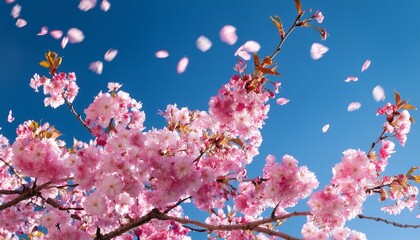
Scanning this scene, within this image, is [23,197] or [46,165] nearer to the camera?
[46,165]

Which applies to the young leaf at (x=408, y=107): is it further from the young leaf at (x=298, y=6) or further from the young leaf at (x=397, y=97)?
the young leaf at (x=298, y=6)

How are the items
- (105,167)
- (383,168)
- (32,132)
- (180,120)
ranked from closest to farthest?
(105,167) < (383,168) < (32,132) < (180,120)

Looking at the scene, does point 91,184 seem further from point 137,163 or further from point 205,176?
point 205,176

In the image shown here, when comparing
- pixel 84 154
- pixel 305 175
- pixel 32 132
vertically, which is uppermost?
pixel 32 132

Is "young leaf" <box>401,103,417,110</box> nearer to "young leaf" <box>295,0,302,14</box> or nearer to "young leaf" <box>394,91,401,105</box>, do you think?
"young leaf" <box>394,91,401,105</box>

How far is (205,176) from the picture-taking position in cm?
415

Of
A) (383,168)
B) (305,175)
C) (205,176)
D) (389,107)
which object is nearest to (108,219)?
(205,176)

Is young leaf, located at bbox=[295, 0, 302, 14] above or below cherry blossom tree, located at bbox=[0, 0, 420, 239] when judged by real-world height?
above

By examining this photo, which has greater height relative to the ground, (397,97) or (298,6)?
(298,6)

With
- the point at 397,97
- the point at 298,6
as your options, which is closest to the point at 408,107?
the point at 397,97

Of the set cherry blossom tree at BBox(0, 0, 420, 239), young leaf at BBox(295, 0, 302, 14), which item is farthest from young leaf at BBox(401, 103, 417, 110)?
young leaf at BBox(295, 0, 302, 14)

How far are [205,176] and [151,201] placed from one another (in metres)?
0.71

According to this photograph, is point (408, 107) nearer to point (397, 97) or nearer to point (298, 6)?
point (397, 97)

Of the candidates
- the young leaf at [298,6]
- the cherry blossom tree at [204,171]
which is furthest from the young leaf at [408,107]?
the young leaf at [298,6]
